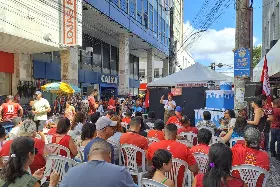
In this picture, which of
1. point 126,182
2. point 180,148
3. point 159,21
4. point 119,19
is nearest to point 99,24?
point 119,19

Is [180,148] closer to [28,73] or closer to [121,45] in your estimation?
[28,73]

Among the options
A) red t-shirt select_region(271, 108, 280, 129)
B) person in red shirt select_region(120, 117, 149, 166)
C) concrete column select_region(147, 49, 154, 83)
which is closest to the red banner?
red t-shirt select_region(271, 108, 280, 129)

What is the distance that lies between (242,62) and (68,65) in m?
10.9

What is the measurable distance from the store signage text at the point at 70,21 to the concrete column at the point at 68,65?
38.7 inches

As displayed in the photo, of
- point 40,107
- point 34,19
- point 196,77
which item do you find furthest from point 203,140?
point 34,19

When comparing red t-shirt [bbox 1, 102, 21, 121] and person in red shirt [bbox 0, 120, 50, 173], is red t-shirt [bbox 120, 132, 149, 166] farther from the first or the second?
red t-shirt [bbox 1, 102, 21, 121]

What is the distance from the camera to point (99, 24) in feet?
78.0

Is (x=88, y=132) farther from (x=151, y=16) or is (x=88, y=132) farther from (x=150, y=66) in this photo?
(x=151, y=16)

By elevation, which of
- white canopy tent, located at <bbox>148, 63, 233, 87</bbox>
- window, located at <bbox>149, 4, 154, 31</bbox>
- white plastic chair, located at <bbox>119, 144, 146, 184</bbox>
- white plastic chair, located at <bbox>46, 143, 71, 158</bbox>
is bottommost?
white plastic chair, located at <bbox>119, 144, 146, 184</bbox>

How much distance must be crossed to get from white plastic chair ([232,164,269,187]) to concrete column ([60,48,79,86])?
1486 cm

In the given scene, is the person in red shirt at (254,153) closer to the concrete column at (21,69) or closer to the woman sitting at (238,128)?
the woman sitting at (238,128)

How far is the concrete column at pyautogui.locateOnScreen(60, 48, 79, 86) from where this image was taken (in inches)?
704

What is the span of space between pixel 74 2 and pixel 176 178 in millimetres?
14247

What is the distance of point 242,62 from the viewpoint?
385 inches
